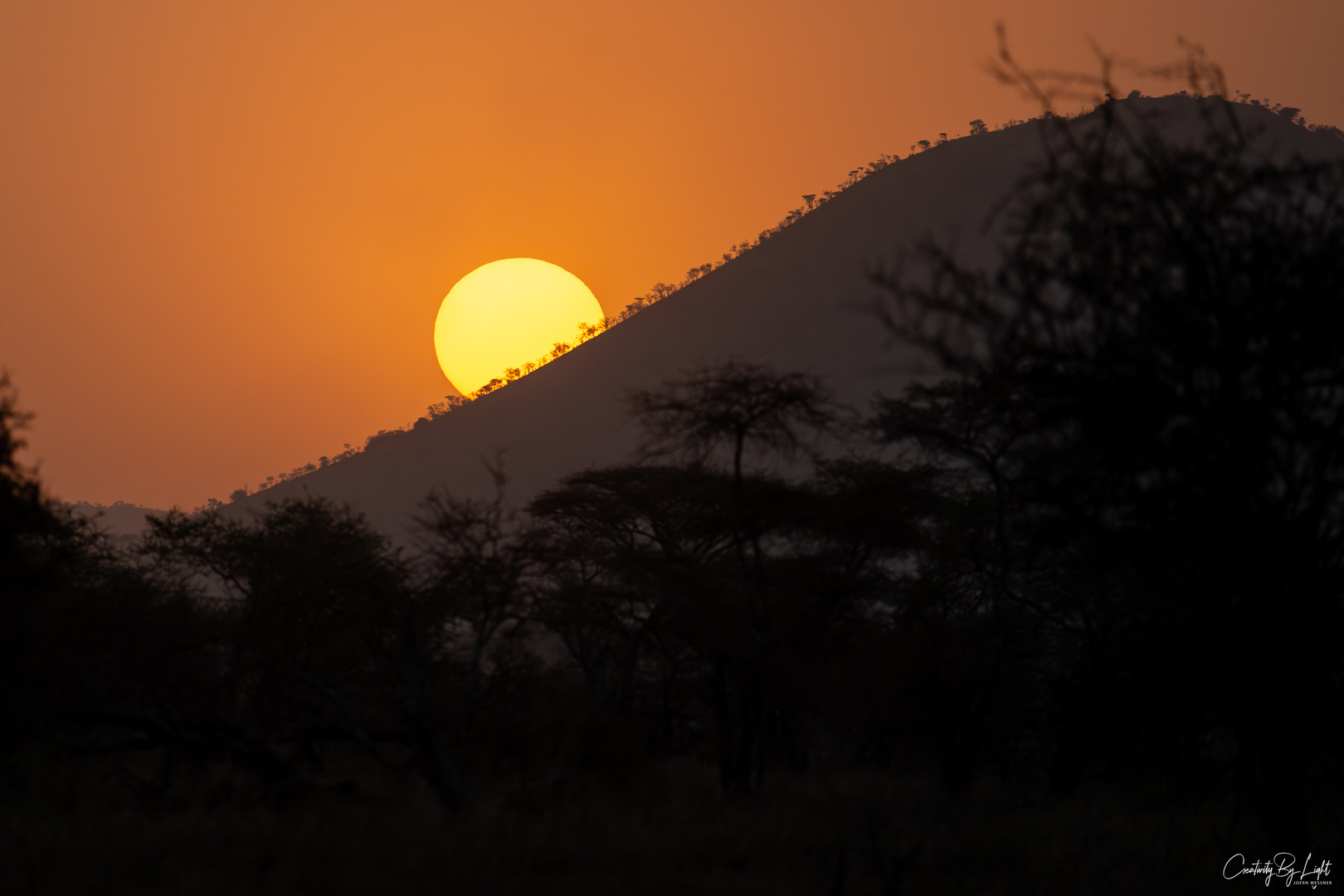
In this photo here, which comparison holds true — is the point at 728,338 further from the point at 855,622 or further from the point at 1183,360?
the point at 1183,360

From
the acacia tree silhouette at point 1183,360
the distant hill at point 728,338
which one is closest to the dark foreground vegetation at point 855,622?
the acacia tree silhouette at point 1183,360

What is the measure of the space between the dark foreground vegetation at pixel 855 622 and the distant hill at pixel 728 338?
106440mm

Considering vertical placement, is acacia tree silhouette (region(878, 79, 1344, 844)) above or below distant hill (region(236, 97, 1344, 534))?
below

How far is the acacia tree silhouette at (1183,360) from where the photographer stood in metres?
9.90

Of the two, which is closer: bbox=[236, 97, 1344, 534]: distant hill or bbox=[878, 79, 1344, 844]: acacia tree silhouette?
bbox=[878, 79, 1344, 844]: acacia tree silhouette

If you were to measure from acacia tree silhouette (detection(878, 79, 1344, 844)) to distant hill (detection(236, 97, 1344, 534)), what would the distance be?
4612 inches

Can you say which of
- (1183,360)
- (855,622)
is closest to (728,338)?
(855,622)

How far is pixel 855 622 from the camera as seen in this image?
76.7ft

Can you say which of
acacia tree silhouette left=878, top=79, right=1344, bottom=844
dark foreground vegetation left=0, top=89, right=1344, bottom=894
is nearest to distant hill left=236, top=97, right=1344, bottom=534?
dark foreground vegetation left=0, top=89, right=1344, bottom=894

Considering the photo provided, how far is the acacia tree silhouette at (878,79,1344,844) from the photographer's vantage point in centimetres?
990

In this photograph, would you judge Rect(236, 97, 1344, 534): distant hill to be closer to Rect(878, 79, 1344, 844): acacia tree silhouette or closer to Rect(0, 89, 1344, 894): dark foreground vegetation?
Rect(0, 89, 1344, 894): dark foreground vegetation

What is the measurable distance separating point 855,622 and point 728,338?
14390 centimetres

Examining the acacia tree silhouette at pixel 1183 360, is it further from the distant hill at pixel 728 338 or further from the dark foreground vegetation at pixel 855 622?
the distant hill at pixel 728 338

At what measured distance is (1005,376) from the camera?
1044 centimetres
